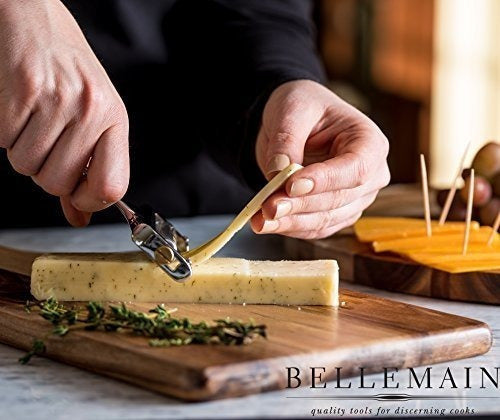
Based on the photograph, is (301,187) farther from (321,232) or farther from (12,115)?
(12,115)

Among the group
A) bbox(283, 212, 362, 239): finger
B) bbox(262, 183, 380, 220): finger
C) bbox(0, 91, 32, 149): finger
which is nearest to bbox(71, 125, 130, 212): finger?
bbox(0, 91, 32, 149): finger

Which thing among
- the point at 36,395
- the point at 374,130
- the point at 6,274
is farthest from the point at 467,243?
the point at 36,395

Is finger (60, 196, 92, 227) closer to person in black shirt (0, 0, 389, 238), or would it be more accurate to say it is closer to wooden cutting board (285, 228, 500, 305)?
person in black shirt (0, 0, 389, 238)

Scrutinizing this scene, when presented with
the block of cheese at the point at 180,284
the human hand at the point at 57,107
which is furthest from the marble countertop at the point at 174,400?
the human hand at the point at 57,107

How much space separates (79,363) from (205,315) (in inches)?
8.8

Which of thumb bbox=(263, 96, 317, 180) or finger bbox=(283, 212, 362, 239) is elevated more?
thumb bbox=(263, 96, 317, 180)

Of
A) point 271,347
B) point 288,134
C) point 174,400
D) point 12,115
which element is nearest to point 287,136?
point 288,134

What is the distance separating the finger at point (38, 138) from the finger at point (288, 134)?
0.39 metres

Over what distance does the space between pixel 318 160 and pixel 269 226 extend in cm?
34

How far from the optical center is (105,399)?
107 cm

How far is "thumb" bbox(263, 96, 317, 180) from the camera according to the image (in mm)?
1638

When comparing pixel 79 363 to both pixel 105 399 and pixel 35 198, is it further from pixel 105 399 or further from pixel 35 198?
pixel 35 198

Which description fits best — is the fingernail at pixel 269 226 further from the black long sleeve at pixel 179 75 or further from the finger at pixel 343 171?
the black long sleeve at pixel 179 75

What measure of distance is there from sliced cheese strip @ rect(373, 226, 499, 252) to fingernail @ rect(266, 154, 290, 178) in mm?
246
